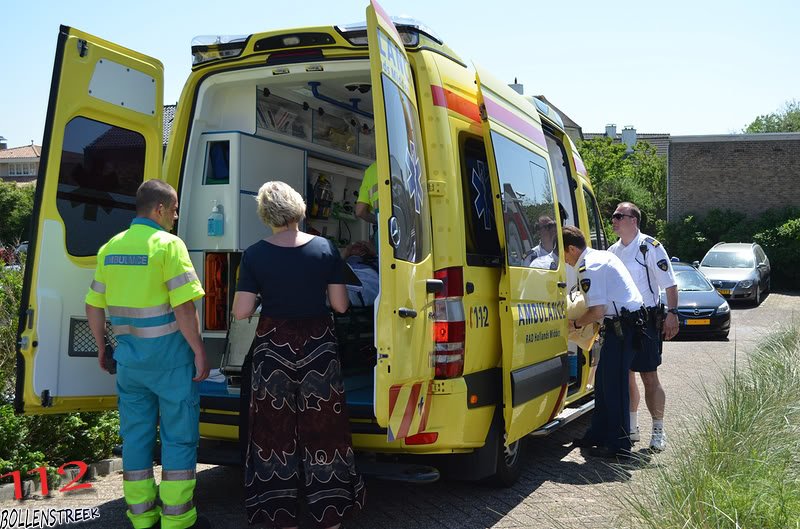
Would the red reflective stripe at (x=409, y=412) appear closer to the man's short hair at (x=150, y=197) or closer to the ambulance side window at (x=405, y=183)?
the ambulance side window at (x=405, y=183)

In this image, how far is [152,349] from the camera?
14.9ft

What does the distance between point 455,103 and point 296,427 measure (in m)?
2.06

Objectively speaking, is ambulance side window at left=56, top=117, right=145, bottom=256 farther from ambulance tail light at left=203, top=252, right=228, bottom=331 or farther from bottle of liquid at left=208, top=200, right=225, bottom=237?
ambulance tail light at left=203, top=252, right=228, bottom=331

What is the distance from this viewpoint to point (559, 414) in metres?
6.49

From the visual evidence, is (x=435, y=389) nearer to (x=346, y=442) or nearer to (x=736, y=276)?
(x=346, y=442)

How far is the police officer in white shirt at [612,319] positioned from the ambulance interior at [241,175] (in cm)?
172

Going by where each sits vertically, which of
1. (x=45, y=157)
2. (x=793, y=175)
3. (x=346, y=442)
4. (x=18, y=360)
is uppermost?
(x=793, y=175)

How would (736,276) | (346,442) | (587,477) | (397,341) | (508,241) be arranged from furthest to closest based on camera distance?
(736,276)
(587,477)
(508,241)
(346,442)
(397,341)

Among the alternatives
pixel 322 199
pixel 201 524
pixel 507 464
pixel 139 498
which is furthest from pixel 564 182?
pixel 139 498

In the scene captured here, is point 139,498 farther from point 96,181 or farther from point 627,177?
A: point 627,177

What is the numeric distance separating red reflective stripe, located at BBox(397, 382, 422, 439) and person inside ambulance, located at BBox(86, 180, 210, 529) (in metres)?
1.16

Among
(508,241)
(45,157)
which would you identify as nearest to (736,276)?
(508,241)

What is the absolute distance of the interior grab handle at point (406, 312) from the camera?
13.7 ft

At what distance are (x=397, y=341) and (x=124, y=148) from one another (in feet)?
7.40
